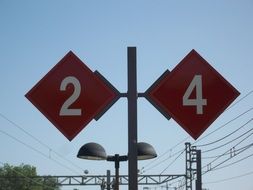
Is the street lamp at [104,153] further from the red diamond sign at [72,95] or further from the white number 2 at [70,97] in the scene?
the white number 2 at [70,97]

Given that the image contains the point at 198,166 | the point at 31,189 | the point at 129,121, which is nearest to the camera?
the point at 129,121

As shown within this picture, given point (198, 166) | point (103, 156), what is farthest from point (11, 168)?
point (103, 156)

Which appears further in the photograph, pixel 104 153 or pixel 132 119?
pixel 104 153

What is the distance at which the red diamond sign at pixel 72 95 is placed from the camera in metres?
5.50

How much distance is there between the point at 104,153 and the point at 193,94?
60.3 inches

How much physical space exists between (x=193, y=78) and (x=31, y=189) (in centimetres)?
8671

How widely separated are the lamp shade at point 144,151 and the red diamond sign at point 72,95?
0.80 metres

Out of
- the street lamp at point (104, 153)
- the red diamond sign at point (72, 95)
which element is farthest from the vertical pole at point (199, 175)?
the red diamond sign at point (72, 95)

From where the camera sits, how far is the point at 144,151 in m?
6.04

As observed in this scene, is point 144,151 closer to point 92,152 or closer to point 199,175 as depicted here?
point 92,152

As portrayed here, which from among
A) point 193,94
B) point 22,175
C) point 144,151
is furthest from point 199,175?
point 22,175

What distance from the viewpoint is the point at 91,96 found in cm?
554

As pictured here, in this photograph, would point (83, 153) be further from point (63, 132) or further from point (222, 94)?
point (222, 94)

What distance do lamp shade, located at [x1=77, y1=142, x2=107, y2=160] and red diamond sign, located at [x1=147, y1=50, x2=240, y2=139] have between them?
3.86ft
